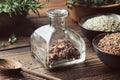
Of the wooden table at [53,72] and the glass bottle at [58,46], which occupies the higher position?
the glass bottle at [58,46]

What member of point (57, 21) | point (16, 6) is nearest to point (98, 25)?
point (57, 21)

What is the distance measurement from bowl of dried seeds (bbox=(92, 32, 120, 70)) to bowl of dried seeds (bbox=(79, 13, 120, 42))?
0.20ft

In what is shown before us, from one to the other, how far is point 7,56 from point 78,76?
0.27 m

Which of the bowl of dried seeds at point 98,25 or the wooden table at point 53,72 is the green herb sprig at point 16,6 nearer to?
the wooden table at point 53,72

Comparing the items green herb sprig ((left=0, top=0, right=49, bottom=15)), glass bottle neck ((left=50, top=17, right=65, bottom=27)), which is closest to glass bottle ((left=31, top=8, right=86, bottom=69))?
glass bottle neck ((left=50, top=17, right=65, bottom=27))

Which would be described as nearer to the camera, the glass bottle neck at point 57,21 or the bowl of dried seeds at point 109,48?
the bowl of dried seeds at point 109,48

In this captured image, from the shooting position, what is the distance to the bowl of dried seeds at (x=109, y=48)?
91 centimetres

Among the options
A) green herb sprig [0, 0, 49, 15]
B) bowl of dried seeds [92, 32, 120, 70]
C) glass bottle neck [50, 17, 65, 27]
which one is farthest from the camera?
green herb sprig [0, 0, 49, 15]

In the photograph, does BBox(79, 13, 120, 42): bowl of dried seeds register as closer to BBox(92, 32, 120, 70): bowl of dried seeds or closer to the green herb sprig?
BBox(92, 32, 120, 70): bowl of dried seeds

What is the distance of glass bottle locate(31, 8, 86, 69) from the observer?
0.99 meters

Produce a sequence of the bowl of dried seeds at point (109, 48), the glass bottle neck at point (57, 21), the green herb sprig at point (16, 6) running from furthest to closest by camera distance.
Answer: the green herb sprig at point (16, 6), the glass bottle neck at point (57, 21), the bowl of dried seeds at point (109, 48)

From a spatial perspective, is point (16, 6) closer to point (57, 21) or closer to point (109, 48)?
point (57, 21)

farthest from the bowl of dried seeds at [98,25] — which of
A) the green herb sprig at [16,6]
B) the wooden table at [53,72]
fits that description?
the green herb sprig at [16,6]

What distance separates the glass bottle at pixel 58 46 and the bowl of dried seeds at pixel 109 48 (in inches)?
2.8
